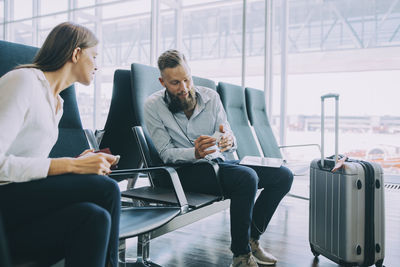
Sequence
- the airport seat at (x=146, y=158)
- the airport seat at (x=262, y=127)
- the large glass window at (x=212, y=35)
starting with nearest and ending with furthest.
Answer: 1. the airport seat at (x=146, y=158)
2. the airport seat at (x=262, y=127)
3. the large glass window at (x=212, y=35)

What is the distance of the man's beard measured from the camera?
1.73 m

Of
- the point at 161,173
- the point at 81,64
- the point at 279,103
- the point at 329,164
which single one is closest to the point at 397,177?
the point at 279,103

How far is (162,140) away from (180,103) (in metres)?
0.22

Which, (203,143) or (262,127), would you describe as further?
(262,127)

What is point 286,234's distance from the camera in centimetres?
228

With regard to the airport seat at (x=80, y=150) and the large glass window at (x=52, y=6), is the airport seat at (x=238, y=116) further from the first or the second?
the large glass window at (x=52, y=6)

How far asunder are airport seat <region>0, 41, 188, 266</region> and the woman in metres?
0.23

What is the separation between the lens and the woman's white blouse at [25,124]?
82 cm

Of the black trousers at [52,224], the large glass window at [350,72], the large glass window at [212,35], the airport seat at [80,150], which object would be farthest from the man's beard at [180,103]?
the large glass window at [212,35]

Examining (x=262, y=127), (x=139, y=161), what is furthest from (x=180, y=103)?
(x=262, y=127)

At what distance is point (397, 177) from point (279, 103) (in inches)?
62.4

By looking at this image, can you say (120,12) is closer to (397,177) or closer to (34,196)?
(397,177)

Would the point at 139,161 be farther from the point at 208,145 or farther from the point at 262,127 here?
the point at 262,127

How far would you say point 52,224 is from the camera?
2.60 ft
